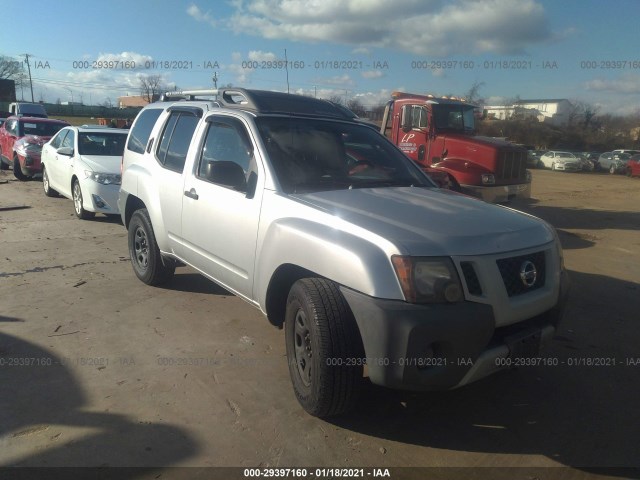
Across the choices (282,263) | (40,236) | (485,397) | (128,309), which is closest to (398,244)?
(282,263)

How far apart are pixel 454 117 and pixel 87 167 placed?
7251mm

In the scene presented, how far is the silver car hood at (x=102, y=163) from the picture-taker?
8981mm

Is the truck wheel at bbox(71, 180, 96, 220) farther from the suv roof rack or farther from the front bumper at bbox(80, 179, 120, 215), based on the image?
the suv roof rack

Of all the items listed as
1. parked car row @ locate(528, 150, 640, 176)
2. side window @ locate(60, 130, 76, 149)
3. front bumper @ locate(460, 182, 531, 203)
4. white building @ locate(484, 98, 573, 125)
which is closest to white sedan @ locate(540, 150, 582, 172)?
parked car row @ locate(528, 150, 640, 176)

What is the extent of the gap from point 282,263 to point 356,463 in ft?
4.25

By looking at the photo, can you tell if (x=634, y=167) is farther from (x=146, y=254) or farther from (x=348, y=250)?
(x=348, y=250)

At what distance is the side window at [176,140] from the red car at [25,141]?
32.0 feet

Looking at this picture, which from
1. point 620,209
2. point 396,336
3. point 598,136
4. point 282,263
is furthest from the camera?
point 598,136

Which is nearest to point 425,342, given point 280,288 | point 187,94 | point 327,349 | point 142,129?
point 327,349

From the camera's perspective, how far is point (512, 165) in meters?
10.6

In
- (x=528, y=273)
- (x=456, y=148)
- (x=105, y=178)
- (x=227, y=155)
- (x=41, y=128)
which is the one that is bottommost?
(x=528, y=273)

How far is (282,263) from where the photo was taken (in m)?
3.43

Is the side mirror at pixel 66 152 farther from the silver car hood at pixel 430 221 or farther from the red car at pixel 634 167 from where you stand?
the red car at pixel 634 167

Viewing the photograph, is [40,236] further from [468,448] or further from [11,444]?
[468,448]
